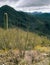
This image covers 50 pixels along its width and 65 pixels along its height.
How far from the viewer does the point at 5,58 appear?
25.5 ft

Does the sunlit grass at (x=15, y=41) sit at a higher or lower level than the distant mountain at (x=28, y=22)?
higher

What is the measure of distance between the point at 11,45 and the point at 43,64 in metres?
2.80

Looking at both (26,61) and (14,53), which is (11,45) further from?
(26,61)

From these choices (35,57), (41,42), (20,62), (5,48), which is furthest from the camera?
(41,42)

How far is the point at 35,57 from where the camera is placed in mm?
7730

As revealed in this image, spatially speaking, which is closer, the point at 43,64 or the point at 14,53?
the point at 43,64

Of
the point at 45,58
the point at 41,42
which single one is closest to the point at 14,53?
the point at 45,58

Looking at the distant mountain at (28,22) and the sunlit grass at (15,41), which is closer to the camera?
the sunlit grass at (15,41)

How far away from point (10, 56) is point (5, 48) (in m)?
1.68

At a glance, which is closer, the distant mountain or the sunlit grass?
the sunlit grass

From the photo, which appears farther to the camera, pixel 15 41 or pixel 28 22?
pixel 28 22

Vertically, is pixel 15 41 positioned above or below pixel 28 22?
below

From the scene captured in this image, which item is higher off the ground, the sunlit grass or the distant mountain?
the sunlit grass

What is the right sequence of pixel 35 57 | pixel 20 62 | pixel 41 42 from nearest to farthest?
pixel 20 62
pixel 35 57
pixel 41 42
